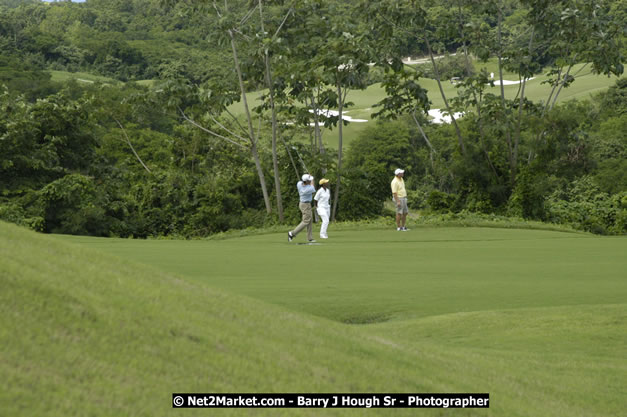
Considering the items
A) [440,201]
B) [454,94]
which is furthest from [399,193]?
[454,94]

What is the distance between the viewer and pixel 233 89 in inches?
1328

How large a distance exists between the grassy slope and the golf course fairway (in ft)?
0.07

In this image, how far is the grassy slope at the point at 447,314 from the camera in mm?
4410

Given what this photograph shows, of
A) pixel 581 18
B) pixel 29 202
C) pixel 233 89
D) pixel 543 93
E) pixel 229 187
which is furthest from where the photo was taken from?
pixel 543 93

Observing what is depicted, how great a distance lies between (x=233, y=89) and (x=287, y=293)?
2572cm

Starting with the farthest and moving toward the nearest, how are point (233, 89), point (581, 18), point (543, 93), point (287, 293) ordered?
point (543, 93) < point (233, 89) < point (581, 18) < point (287, 293)

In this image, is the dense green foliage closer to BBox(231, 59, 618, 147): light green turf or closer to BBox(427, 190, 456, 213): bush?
BBox(427, 190, 456, 213): bush

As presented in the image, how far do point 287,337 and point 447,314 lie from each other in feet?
13.8

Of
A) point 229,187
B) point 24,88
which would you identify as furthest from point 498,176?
point 24,88

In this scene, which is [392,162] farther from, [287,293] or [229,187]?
[287,293]

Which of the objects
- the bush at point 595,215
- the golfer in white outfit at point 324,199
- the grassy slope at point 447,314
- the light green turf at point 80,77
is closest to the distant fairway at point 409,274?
the grassy slope at point 447,314

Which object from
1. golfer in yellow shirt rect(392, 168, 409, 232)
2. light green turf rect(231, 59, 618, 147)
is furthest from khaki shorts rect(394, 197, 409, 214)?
light green turf rect(231, 59, 618, 147)

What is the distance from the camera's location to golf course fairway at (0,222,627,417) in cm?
301

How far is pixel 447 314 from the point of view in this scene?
824cm
